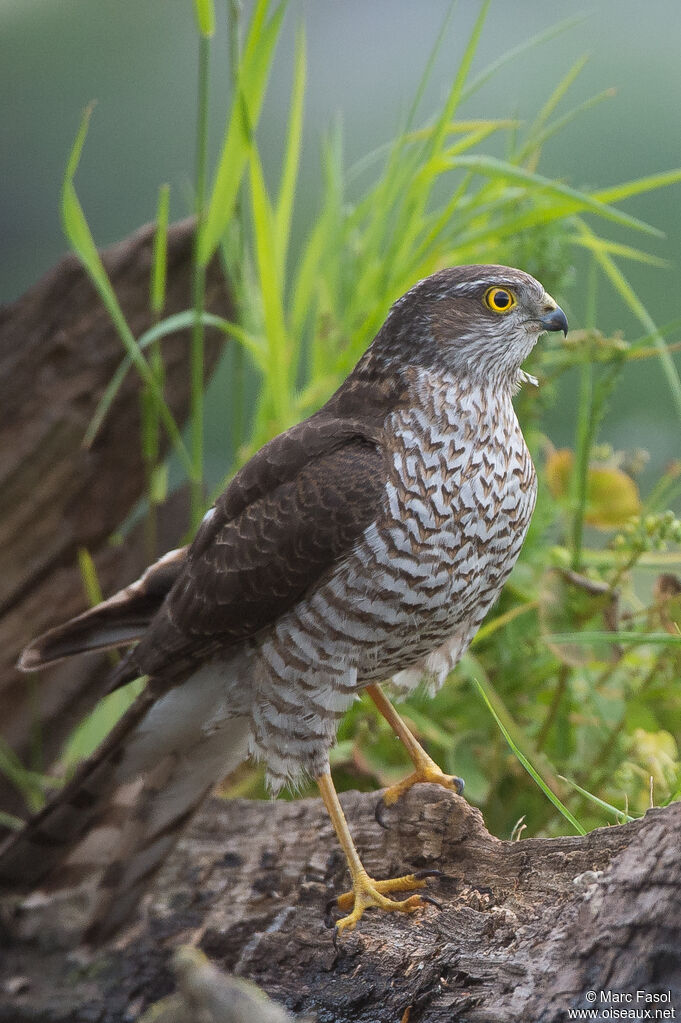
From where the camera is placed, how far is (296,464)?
1.75m

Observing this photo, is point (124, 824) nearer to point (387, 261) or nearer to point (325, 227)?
point (387, 261)

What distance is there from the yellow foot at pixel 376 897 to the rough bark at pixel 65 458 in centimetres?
143

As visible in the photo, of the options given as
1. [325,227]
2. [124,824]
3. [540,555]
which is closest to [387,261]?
[325,227]

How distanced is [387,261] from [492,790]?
4.74 feet

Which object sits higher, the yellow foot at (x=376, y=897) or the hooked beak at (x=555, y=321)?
the hooked beak at (x=555, y=321)

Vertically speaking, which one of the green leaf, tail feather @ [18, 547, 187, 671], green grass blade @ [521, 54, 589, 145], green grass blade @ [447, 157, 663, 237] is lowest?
tail feather @ [18, 547, 187, 671]

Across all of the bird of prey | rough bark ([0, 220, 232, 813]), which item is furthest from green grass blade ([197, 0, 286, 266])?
the bird of prey

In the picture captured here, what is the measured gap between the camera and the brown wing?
1642 millimetres

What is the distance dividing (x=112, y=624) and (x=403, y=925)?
0.92 metres

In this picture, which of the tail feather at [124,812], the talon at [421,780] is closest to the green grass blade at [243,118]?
the tail feather at [124,812]

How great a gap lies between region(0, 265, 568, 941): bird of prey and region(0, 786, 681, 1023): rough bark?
9 cm

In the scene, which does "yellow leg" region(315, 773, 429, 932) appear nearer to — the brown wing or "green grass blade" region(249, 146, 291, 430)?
the brown wing

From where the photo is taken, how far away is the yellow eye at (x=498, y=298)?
1.74 m

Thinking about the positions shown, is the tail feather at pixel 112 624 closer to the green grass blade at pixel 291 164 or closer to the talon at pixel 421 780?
the talon at pixel 421 780
